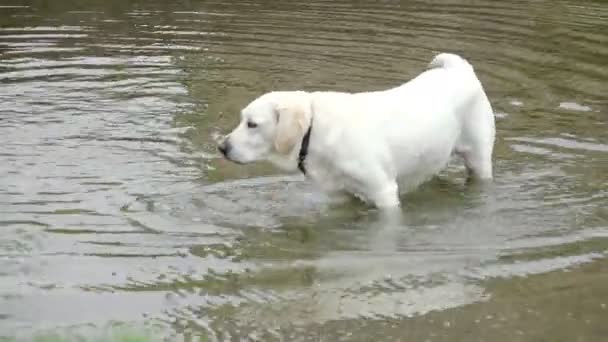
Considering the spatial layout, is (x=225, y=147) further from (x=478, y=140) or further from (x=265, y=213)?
(x=478, y=140)

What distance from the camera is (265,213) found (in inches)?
283

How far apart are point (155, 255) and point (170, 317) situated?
102 cm

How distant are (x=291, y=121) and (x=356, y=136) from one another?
47 centimetres

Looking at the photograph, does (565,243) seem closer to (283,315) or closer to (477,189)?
(477,189)

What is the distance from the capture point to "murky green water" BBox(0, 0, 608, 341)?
17.6ft

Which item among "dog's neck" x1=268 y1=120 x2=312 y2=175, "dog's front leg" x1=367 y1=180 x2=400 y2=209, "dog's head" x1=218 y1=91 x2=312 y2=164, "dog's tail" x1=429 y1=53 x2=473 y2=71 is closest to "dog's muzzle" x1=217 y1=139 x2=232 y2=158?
"dog's head" x1=218 y1=91 x2=312 y2=164

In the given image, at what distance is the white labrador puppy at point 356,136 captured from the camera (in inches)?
261

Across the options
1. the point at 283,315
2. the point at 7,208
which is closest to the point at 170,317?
the point at 283,315

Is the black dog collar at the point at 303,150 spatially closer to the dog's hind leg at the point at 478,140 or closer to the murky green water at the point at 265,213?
the murky green water at the point at 265,213

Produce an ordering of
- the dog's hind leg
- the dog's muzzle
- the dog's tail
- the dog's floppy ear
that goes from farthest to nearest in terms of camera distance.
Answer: the dog's tail
the dog's hind leg
the dog's muzzle
the dog's floppy ear

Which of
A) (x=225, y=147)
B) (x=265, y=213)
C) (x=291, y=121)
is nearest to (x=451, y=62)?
(x=291, y=121)

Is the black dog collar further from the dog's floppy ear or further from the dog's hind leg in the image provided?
the dog's hind leg

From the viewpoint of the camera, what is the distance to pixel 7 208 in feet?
23.4

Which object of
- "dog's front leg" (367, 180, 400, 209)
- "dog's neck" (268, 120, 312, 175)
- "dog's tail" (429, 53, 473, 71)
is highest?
"dog's tail" (429, 53, 473, 71)
